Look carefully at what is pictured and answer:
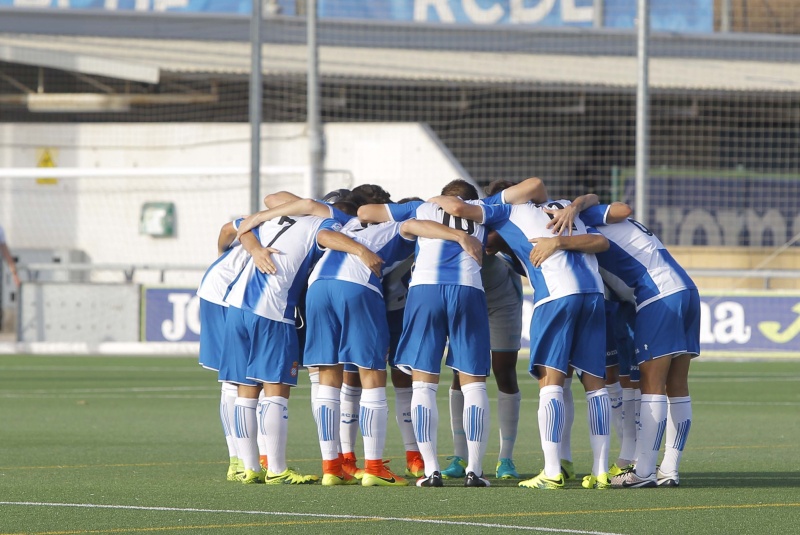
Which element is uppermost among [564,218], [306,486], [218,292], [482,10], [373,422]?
[482,10]

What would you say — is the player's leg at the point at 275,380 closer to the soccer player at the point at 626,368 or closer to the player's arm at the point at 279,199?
the player's arm at the point at 279,199

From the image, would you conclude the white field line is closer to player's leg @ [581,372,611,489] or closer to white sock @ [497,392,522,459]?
player's leg @ [581,372,611,489]

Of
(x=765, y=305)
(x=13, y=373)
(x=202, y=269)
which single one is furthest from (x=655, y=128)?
(x=13, y=373)

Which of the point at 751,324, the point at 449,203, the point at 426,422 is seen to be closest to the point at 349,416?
the point at 426,422

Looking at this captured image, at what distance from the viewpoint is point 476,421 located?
7480 mm

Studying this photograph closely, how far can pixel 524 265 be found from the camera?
7691 mm

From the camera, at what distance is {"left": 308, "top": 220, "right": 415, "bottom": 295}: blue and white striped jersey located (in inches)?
303

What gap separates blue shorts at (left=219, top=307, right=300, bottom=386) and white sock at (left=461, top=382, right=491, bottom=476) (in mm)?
1011

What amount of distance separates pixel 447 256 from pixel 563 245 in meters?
0.64

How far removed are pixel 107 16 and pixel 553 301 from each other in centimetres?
1786

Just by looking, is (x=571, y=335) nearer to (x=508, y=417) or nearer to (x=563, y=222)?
(x=563, y=222)

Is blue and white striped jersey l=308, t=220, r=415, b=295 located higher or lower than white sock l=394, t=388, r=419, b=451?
higher

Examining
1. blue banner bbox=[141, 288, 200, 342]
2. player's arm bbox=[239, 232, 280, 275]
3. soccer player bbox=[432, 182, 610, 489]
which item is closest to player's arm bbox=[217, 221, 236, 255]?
player's arm bbox=[239, 232, 280, 275]

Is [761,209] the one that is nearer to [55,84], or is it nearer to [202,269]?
[202,269]
